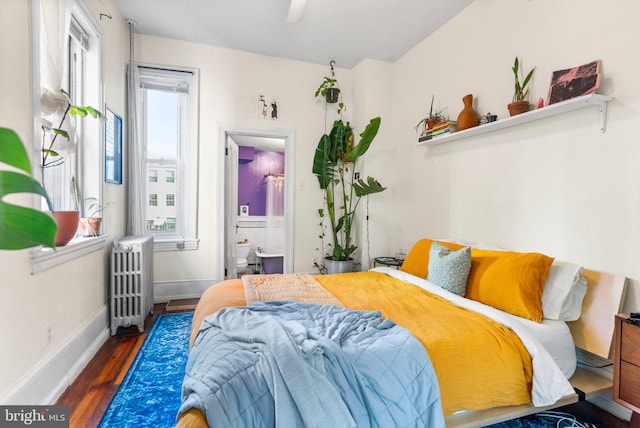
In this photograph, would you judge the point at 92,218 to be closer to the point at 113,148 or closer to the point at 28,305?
the point at 113,148

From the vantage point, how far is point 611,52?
6.10 ft

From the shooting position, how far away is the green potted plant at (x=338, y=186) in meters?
3.98

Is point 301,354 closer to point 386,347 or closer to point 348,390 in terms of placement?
point 348,390

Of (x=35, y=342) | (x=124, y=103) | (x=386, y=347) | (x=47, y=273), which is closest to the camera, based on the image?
(x=386, y=347)

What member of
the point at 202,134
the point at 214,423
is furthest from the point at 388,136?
the point at 214,423

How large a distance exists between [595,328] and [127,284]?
3410 millimetres

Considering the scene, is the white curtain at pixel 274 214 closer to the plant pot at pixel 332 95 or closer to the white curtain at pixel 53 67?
the plant pot at pixel 332 95

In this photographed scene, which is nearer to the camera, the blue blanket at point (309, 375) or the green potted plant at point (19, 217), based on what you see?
the green potted plant at point (19, 217)

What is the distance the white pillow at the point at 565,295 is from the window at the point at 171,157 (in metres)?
3.40

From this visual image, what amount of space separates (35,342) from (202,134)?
2667mm

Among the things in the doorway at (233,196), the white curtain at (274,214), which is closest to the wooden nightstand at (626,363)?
the doorway at (233,196)

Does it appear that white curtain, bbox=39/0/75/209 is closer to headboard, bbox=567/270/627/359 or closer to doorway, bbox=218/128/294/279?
doorway, bbox=218/128/294/279

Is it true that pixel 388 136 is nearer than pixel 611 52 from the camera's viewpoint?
No

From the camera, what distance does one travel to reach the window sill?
167cm
